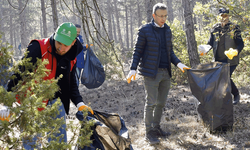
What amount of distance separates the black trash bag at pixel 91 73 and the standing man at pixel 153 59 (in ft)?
8.71

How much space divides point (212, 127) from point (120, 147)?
6.32 ft

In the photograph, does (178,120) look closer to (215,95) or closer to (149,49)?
(215,95)

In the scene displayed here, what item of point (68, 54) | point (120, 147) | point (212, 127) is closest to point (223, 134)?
point (212, 127)

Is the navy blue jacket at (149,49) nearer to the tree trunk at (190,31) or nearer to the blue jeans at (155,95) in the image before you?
the blue jeans at (155,95)

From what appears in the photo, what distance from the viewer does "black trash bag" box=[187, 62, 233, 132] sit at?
324cm

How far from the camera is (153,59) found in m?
3.24

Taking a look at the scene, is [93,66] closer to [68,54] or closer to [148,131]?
[148,131]

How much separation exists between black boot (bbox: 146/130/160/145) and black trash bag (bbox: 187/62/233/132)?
79 cm

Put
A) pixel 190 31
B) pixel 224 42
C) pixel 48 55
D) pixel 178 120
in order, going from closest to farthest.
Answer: pixel 48 55, pixel 224 42, pixel 178 120, pixel 190 31

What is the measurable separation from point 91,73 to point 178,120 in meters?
2.61

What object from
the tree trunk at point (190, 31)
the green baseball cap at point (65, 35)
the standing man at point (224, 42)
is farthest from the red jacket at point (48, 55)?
the tree trunk at point (190, 31)

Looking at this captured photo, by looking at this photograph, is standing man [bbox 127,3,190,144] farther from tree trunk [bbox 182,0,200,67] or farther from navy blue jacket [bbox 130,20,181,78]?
tree trunk [bbox 182,0,200,67]

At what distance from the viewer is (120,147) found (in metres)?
1.96

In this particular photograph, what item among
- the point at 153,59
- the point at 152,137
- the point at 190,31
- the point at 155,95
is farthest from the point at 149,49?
the point at 190,31
